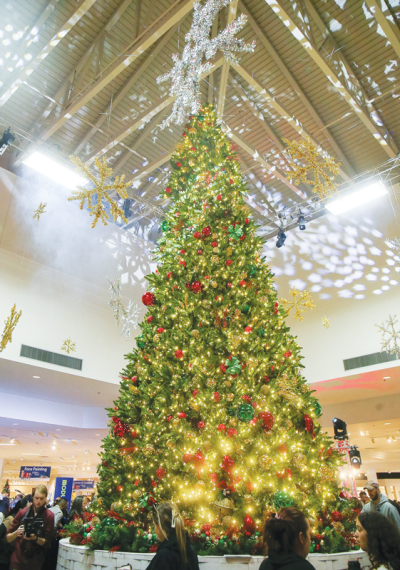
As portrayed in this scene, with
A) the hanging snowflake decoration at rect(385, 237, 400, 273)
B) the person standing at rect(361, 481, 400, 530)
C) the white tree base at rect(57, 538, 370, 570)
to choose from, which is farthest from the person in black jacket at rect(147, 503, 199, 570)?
the hanging snowflake decoration at rect(385, 237, 400, 273)

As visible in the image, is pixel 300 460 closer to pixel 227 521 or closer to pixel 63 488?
pixel 227 521

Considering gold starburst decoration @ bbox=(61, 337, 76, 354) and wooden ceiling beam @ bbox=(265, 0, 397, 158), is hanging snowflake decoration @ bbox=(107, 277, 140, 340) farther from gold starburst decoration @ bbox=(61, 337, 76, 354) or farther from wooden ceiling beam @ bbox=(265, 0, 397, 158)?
wooden ceiling beam @ bbox=(265, 0, 397, 158)

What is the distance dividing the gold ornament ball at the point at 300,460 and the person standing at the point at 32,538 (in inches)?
82.2

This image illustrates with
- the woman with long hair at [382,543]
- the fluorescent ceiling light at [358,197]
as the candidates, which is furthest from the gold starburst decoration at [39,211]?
the woman with long hair at [382,543]

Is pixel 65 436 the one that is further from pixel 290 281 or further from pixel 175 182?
pixel 175 182

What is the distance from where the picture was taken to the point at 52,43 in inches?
259

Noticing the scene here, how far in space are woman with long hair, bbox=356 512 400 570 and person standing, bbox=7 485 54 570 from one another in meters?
2.58

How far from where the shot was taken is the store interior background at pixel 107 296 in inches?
335

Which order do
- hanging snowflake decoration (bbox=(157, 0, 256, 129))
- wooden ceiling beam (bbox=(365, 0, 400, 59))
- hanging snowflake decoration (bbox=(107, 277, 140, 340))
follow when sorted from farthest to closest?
hanging snowflake decoration (bbox=(107, 277, 140, 340))
wooden ceiling beam (bbox=(365, 0, 400, 59))
hanging snowflake decoration (bbox=(157, 0, 256, 129))

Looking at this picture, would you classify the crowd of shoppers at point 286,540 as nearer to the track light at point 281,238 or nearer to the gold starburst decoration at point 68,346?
the gold starburst decoration at point 68,346

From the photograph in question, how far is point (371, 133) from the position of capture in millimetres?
8914

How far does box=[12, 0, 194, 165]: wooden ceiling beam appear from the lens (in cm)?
612

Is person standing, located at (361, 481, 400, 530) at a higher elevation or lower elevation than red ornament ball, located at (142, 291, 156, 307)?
lower

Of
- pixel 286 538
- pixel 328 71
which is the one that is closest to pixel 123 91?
pixel 328 71
